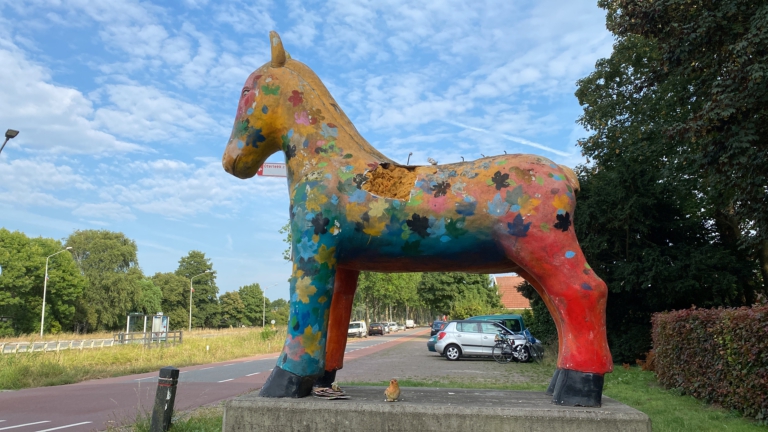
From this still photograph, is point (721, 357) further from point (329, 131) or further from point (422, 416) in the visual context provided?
point (329, 131)

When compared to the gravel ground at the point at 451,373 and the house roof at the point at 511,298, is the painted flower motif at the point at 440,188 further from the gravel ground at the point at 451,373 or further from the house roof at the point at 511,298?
the house roof at the point at 511,298

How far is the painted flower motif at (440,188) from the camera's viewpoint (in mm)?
3686

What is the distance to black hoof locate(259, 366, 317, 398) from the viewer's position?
141 inches

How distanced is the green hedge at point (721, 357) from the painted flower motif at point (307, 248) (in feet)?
21.9

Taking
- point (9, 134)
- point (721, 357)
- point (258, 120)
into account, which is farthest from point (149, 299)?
point (258, 120)

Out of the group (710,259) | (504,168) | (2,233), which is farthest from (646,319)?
(2,233)

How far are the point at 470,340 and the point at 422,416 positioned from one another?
17.3 metres

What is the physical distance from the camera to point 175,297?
241 feet

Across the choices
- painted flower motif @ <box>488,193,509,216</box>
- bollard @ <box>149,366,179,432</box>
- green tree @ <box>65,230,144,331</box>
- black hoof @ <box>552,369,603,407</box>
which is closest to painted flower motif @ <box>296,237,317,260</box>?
painted flower motif @ <box>488,193,509,216</box>

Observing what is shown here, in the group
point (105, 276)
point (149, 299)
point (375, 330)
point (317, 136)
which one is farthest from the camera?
point (149, 299)

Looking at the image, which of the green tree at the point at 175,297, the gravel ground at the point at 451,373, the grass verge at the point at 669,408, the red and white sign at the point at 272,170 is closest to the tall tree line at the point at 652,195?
the gravel ground at the point at 451,373

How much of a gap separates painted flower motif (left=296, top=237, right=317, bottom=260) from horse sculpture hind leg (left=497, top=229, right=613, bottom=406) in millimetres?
1336

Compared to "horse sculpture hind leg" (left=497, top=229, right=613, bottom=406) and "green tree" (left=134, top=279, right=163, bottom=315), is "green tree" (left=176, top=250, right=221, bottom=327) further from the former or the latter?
"horse sculpture hind leg" (left=497, top=229, right=613, bottom=406)

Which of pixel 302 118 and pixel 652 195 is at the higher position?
pixel 652 195
